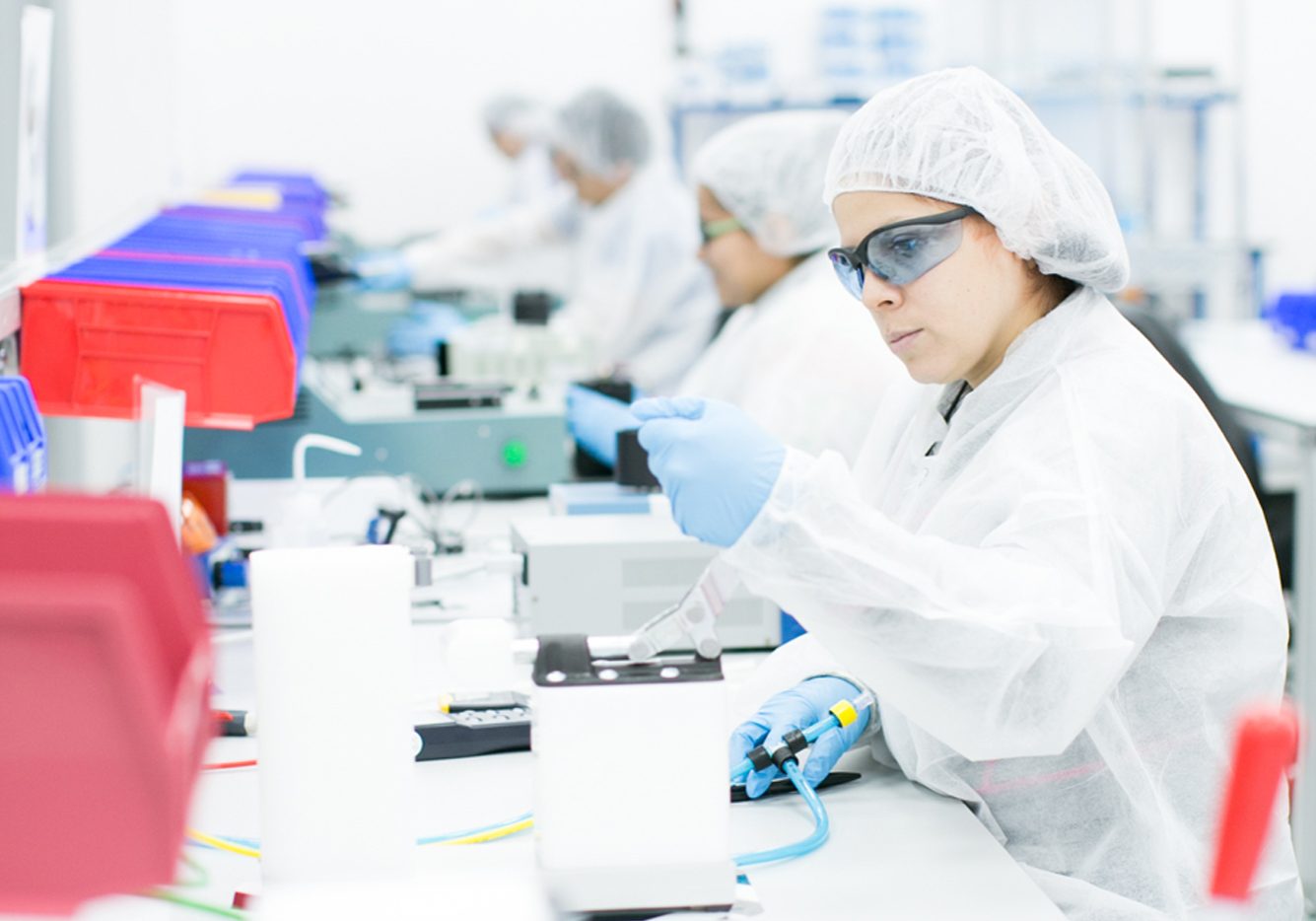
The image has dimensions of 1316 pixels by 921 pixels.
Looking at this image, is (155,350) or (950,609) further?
(155,350)

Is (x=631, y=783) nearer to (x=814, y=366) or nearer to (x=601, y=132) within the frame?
(x=814, y=366)

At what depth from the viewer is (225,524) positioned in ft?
6.99

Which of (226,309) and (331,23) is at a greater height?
(331,23)

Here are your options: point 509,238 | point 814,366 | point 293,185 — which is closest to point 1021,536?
point 814,366

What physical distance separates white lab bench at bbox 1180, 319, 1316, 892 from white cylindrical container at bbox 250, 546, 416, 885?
136 centimetres

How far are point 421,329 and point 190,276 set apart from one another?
2.23 m

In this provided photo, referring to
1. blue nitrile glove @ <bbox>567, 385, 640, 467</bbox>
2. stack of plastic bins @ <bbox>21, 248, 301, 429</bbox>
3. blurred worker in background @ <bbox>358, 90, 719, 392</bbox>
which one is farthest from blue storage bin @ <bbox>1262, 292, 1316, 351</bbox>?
stack of plastic bins @ <bbox>21, 248, 301, 429</bbox>

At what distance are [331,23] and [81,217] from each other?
401cm

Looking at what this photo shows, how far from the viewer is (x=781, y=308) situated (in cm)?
249

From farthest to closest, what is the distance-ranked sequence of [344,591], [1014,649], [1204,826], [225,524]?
[225,524] → [1204,826] → [1014,649] → [344,591]

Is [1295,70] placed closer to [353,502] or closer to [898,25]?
[898,25]

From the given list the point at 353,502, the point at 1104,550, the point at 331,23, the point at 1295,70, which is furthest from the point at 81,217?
the point at 1295,70

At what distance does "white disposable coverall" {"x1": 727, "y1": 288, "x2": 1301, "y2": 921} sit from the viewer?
3.61 feet

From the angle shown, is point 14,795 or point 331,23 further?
point 331,23
